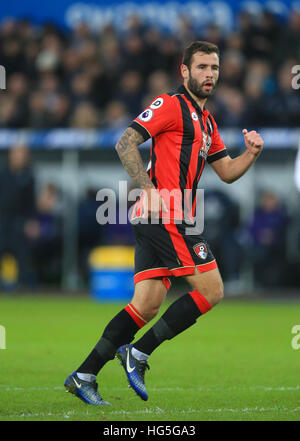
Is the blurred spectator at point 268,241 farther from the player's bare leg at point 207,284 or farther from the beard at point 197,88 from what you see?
the player's bare leg at point 207,284

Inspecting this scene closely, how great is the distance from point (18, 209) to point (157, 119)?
394 inches

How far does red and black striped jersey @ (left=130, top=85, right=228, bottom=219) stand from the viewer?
581 centimetres

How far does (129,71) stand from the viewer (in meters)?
17.0

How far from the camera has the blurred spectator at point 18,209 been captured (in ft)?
49.3

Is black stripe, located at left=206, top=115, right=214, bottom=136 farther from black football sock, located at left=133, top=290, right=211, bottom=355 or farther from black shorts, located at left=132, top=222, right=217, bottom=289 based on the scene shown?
black football sock, located at left=133, top=290, right=211, bottom=355

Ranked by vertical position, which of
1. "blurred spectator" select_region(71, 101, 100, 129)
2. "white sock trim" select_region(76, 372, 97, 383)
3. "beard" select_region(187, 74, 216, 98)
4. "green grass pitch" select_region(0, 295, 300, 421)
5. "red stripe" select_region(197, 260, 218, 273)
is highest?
"blurred spectator" select_region(71, 101, 100, 129)

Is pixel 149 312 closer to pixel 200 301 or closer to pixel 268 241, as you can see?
pixel 200 301

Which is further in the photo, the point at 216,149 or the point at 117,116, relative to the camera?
the point at 117,116

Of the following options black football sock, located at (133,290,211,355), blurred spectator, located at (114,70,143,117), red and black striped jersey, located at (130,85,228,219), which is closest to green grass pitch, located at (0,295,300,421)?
black football sock, located at (133,290,211,355)

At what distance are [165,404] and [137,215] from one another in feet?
4.26

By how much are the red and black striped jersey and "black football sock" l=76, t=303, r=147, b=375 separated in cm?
70

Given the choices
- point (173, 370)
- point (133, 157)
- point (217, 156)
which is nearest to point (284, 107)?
point (173, 370)

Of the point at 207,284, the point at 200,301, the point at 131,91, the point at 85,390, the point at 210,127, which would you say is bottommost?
the point at 85,390

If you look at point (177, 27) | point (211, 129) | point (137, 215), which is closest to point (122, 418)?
point (137, 215)
